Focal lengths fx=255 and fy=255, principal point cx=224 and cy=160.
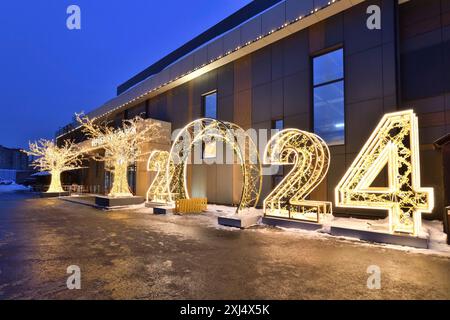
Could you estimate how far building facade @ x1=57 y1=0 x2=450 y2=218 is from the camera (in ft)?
38.0

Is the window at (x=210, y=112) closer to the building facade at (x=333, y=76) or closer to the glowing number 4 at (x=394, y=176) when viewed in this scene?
the building facade at (x=333, y=76)

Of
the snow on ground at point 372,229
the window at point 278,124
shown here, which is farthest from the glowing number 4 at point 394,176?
the window at point 278,124

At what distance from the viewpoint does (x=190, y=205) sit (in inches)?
577

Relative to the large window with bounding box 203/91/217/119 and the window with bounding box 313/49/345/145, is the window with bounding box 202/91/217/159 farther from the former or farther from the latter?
the window with bounding box 313/49/345/145

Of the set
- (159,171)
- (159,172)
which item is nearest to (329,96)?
(159,171)

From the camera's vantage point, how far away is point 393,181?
798 cm

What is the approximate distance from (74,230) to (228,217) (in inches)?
241

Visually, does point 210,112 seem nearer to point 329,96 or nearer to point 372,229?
point 329,96

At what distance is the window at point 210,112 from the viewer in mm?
20500

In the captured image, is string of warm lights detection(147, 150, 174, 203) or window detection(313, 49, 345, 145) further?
string of warm lights detection(147, 150, 174, 203)

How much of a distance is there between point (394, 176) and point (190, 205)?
10081 millimetres

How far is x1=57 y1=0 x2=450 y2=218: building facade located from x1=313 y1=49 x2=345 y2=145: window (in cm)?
6

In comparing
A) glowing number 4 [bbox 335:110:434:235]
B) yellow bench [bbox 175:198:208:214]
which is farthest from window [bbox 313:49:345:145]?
yellow bench [bbox 175:198:208:214]
